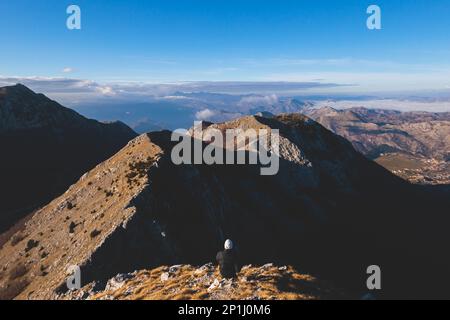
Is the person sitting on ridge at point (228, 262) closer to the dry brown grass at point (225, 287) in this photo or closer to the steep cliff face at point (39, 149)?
the dry brown grass at point (225, 287)

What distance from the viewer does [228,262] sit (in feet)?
93.6

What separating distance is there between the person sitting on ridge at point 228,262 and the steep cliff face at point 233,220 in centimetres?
1347

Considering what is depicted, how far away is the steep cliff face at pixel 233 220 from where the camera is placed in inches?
1650

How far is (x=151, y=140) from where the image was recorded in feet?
221

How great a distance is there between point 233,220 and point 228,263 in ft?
107

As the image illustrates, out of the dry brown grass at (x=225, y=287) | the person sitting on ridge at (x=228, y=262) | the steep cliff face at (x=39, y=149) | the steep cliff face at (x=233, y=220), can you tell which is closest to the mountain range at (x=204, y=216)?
the steep cliff face at (x=233, y=220)

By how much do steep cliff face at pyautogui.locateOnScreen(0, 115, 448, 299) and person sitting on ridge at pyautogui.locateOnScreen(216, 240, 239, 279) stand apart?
13469 millimetres

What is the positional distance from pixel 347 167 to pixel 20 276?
92982 mm

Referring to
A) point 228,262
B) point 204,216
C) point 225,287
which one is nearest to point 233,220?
point 204,216

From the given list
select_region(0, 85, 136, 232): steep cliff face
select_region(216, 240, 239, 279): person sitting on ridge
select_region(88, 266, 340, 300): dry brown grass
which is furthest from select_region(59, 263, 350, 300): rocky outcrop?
select_region(0, 85, 136, 232): steep cliff face

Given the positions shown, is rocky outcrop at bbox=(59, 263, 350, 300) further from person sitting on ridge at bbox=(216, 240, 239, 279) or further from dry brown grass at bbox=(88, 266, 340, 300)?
A: person sitting on ridge at bbox=(216, 240, 239, 279)

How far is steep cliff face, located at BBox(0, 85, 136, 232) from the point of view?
4262 inches
